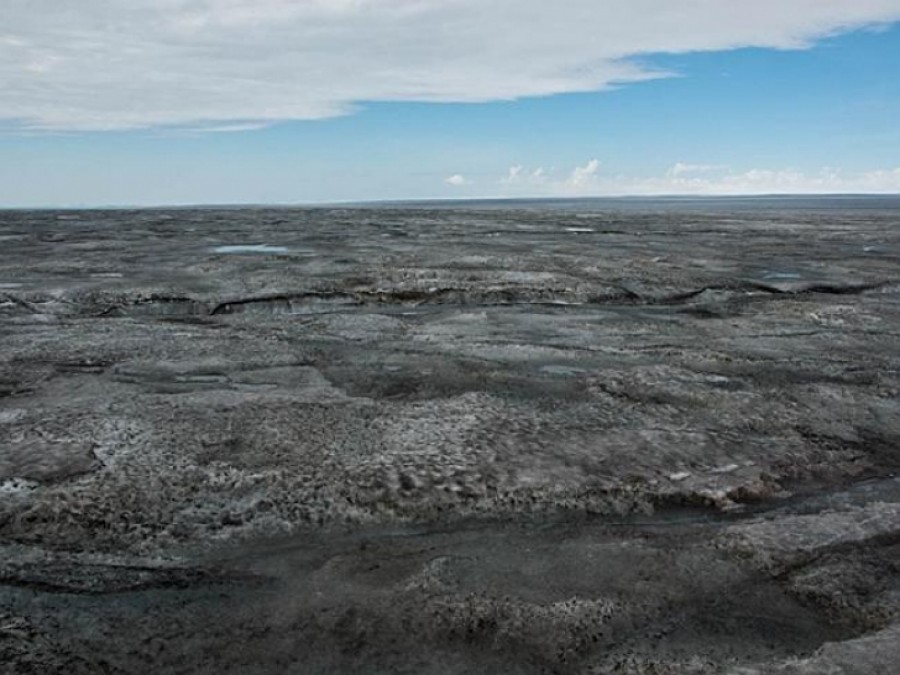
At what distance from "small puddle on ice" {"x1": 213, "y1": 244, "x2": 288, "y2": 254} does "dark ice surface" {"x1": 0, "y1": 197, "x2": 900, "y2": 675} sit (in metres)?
9.57

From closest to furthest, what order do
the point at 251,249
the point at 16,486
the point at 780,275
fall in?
1. the point at 16,486
2. the point at 780,275
3. the point at 251,249

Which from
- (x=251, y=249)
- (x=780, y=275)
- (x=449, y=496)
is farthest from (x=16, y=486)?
(x=251, y=249)

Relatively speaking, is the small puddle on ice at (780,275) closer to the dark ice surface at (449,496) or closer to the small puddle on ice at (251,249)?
the dark ice surface at (449,496)

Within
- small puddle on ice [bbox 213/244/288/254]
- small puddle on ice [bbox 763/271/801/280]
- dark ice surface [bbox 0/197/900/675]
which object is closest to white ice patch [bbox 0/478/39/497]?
dark ice surface [bbox 0/197/900/675]

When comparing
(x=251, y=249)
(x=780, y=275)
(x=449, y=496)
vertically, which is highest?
(x=251, y=249)

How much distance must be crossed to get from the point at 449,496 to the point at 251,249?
16323 millimetres

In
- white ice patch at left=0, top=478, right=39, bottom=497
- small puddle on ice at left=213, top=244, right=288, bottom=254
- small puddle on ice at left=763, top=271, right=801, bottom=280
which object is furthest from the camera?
small puddle on ice at left=213, top=244, right=288, bottom=254

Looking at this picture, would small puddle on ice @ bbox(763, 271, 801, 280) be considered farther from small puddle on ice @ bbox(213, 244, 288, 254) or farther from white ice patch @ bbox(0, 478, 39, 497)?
white ice patch @ bbox(0, 478, 39, 497)

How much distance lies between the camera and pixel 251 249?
19203 mm

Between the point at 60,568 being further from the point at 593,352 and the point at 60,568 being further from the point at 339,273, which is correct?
the point at 339,273

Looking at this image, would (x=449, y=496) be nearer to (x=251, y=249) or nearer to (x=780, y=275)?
(x=780, y=275)

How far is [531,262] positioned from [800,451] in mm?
10502

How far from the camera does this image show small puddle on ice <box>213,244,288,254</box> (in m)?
18.4

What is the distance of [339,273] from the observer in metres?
13.3
